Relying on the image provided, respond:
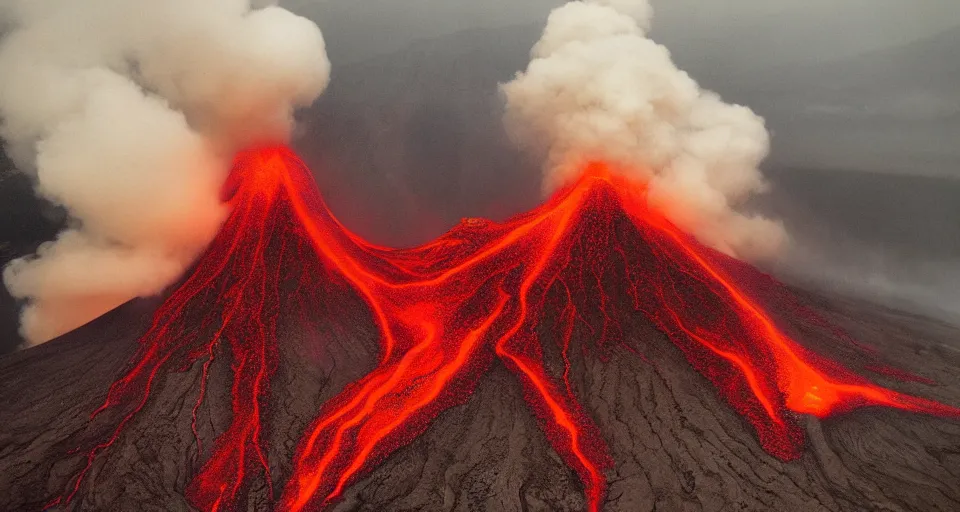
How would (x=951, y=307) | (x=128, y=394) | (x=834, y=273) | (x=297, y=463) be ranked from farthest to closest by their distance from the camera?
(x=834, y=273)
(x=951, y=307)
(x=128, y=394)
(x=297, y=463)

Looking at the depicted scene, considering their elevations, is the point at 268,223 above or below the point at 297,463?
above

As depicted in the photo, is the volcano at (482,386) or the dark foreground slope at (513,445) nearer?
the dark foreground slope at (513,445)

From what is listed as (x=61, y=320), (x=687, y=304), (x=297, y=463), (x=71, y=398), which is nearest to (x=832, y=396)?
(x=687, y=304)

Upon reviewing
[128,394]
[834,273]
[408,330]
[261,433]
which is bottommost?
[834,273]

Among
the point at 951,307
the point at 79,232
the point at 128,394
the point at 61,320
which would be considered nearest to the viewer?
the point at 128,394

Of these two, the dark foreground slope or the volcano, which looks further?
the volcano

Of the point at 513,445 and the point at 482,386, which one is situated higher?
the point at 482,386

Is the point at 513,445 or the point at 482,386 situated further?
the point at 482,386

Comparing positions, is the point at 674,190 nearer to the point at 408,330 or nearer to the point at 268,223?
the point at 408,330
